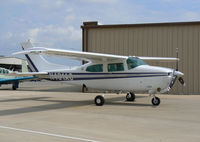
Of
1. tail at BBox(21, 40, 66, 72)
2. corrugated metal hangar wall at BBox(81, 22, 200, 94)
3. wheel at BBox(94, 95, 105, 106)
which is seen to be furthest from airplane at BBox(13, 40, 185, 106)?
corrugated metal hangar wall at BBox(81, 22, 200, 94)

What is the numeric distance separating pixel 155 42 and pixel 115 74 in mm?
9099

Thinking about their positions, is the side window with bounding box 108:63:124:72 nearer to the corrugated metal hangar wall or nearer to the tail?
the tail

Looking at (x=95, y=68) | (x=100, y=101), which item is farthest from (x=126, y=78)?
(x=95, y=68)

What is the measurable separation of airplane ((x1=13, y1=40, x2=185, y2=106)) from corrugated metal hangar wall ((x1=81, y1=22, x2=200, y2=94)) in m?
7.15

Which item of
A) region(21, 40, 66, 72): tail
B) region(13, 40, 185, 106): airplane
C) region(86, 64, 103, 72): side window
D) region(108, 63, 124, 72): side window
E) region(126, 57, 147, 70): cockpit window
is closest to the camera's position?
region(13, 40, 185, 106): airplane

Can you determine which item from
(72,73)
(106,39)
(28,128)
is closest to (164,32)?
(106,39)

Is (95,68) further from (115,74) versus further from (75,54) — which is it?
(75,54)

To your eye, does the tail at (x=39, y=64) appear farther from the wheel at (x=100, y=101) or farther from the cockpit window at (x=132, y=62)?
the cockpit window at (x=132, y=62)

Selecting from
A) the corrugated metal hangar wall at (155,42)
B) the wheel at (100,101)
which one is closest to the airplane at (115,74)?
the wheel at (100,101)

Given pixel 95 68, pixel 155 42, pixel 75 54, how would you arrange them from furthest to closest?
1. pixel 155 42
2. pixel 95 68
3. pixel 75 54

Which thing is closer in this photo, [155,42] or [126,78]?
[126,78]

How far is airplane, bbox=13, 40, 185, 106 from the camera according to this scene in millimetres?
11602

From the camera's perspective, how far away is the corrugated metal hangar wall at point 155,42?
783 inches

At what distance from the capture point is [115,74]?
12797mm
